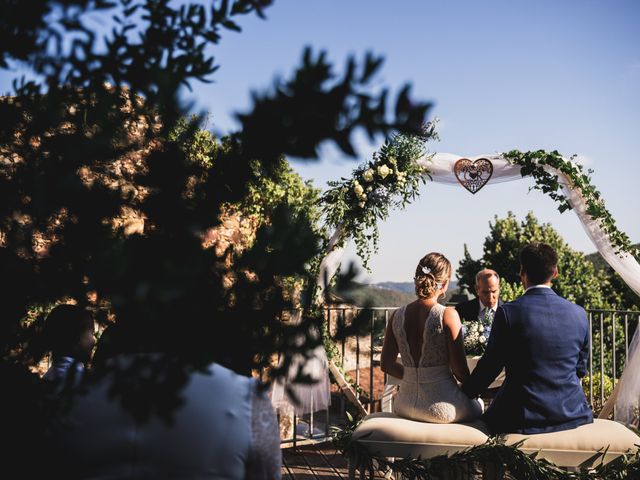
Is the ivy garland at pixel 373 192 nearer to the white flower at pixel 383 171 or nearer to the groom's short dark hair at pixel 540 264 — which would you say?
the white flower at pixel 383 171

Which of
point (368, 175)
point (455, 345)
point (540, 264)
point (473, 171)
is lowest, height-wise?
point (455, 345)

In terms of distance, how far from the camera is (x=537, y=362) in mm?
3416

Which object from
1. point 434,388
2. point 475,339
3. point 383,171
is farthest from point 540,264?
point 383,171

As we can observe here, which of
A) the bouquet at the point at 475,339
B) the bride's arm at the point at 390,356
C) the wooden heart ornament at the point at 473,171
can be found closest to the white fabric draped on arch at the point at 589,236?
the wooden heart ornament at the point at 473,171

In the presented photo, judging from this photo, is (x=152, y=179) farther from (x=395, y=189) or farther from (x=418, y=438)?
(x=395, y=189)

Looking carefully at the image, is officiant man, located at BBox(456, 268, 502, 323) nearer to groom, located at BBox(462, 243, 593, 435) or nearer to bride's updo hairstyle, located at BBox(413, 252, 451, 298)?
bride's updo hairstyle, located at BBox(413, 252, 451, 298)

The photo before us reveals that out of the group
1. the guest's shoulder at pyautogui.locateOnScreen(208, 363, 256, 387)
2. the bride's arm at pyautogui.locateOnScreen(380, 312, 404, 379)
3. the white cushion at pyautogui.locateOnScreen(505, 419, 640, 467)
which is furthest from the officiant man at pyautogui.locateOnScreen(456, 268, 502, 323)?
the guest's shoulder at pyautogui.locateOnScreen(208, 363, 256, 387)

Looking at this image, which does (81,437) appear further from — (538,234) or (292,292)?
(538,234)

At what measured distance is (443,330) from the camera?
12.2ft

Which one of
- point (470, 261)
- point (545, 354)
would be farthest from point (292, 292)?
point (470, 261)

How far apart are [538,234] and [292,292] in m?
12.0

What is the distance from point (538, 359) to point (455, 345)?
0.49 meters

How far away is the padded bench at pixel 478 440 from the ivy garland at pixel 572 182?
10.1 feet

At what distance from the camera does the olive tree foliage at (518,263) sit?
426 inches
